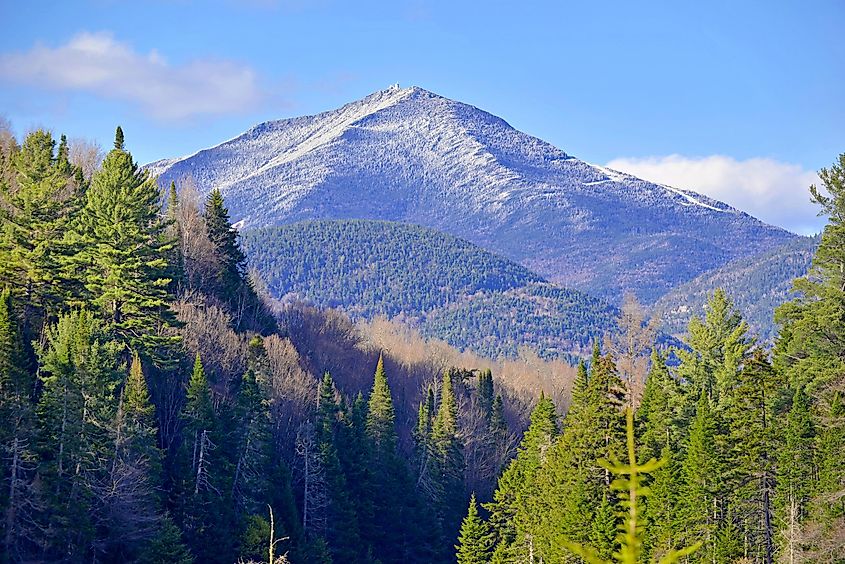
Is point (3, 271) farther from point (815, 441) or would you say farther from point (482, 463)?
point (482, 463)

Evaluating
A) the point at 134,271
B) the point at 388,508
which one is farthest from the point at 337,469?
the point at 134,271

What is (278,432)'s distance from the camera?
80188mm

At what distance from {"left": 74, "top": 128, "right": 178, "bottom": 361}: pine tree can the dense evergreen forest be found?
170mm

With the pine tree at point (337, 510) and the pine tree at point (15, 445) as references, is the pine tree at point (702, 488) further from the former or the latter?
the pine tree at point (15, 445)

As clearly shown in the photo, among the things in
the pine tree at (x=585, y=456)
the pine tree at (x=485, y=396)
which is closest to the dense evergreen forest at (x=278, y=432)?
the pine tree at (x=585, y=456)

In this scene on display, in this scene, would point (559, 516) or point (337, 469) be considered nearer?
point (559, 516)

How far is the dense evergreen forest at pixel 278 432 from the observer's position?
49125 millimetres

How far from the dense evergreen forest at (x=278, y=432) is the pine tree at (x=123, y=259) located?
170 mm

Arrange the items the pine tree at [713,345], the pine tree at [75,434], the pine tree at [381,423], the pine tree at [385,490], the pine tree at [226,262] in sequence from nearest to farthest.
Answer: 1. the pine tree at [75,434]
2. the pine tree at [713,345]
3. the pine tree at [385,490]
4. the pine tree at [381,423]
5. the pine tree at [226,262]

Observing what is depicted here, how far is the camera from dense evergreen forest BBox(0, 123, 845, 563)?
49.1 m

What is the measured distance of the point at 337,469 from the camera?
73938mm

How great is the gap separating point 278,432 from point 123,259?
2172 cm

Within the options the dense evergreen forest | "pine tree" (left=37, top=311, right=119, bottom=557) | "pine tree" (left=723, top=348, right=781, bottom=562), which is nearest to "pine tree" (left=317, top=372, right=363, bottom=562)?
the dense evergreen forest

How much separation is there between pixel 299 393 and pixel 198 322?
40.5ft
